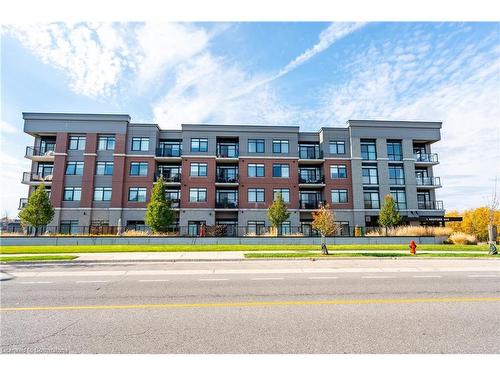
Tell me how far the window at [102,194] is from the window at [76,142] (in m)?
6.08

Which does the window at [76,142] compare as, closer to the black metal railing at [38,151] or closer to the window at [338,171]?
the black metal railing at [38,151]

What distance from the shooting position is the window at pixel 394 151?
124ft

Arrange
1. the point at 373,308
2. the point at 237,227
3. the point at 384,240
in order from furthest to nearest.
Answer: the point at 237,227 → the point at 384,240 → the point at 373,308

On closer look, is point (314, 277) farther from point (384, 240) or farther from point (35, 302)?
point (384, 240)

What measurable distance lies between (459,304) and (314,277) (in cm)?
447

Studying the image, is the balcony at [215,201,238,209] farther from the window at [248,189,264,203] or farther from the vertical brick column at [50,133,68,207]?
the vertical brick column at [50,133,68,207]

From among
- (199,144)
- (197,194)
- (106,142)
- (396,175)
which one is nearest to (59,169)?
(106,142)

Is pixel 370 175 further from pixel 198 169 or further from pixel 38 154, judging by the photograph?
pixel 38 154

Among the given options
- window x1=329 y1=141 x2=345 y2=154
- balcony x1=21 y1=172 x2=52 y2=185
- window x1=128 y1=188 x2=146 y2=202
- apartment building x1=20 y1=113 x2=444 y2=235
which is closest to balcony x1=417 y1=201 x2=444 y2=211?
apartment building x1=20 y1=113 x2=444 y2=235

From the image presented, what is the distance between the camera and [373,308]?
6.36m

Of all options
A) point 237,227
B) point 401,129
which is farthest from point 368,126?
point 237,227

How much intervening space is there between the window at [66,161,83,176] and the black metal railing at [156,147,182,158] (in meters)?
10.0

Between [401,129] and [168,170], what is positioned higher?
[401,129]

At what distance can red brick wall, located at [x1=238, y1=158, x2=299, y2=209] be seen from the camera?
3597 cm
